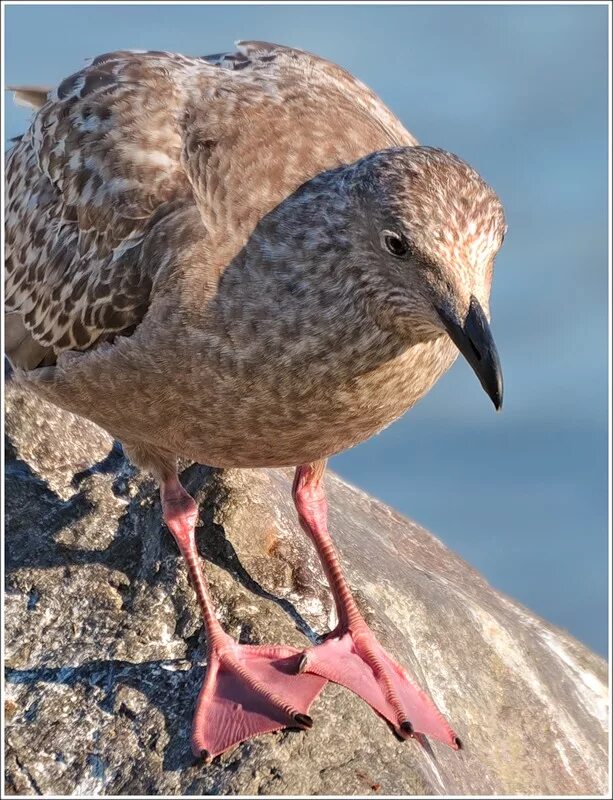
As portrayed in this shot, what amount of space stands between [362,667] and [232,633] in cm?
73

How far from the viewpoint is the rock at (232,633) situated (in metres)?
6.02

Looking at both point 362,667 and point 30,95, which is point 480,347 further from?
point 30,95

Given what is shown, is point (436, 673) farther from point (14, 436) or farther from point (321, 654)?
point (14, 436)

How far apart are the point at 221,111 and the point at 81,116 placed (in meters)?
0.97

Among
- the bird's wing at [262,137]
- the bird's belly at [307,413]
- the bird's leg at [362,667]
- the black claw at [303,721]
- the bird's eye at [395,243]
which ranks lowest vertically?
the black claw at [303,721]

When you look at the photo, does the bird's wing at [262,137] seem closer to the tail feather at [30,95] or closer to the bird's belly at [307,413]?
the bird's belly at [307,413]

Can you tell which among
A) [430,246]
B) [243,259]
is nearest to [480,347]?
[430,246]

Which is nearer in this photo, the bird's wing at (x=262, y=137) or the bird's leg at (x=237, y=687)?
the bird's leg at (x=237, y=687)

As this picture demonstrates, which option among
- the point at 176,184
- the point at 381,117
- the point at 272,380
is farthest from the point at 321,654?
the point at 381,117

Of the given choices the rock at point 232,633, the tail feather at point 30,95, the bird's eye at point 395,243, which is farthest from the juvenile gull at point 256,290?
the tail feather at point 30,95

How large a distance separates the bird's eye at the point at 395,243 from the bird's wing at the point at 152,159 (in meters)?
0.78

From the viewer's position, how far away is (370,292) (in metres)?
6.12

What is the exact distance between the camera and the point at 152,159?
689 cm

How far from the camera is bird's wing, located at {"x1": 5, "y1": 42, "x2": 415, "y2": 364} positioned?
21.7 feet
